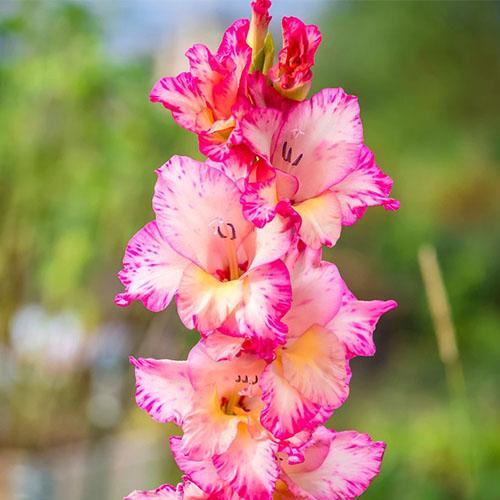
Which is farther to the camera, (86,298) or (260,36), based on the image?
(86,298)

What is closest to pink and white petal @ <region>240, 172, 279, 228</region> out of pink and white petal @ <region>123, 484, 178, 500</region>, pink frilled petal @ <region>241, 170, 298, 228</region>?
pink frilled petal @ <region>241, 170, 298, 228</region>

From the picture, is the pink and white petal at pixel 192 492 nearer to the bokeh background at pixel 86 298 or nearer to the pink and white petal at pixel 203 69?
the pink and white petal at pixel 203 69

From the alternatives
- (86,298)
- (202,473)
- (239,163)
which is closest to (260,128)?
(239,163)

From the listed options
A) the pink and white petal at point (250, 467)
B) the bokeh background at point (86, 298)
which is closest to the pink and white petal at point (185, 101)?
the pink and white petal at point (250, 467)

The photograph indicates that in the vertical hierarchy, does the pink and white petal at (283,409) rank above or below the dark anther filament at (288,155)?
below

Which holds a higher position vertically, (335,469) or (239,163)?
(239,163)

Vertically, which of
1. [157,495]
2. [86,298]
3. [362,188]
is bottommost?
[157,495]

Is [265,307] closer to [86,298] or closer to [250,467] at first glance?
[250,467]
